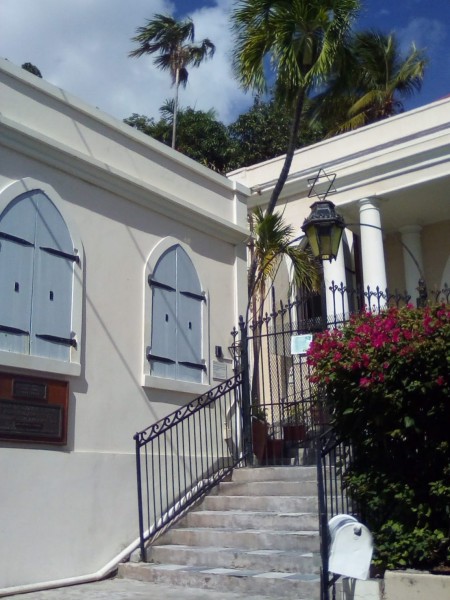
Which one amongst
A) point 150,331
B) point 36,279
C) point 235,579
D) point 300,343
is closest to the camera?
point 235,579

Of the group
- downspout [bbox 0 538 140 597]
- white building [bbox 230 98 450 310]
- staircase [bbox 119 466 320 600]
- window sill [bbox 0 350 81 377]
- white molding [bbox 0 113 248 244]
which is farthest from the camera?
white building [bbox 230 98 450 310]

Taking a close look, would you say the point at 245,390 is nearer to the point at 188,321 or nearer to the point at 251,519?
the point at 188,321

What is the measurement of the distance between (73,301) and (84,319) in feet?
0.88

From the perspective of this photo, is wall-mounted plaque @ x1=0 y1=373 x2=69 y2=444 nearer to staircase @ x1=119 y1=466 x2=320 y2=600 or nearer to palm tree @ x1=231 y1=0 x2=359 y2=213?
staircase @ x1=119 y1=466 x2=320 y2=600

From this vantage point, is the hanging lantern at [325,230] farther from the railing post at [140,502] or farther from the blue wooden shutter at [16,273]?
the blue wooden shutter at [16,273]

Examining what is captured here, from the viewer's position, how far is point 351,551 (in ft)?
18.3

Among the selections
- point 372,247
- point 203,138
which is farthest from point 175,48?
point 372,247

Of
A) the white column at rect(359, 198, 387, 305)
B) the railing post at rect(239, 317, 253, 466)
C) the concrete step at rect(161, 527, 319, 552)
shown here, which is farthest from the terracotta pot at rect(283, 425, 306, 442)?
the white column at rect(359, 198, 387, 305)

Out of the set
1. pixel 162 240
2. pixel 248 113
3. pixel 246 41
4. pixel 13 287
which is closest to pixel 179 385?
pixel 162 240

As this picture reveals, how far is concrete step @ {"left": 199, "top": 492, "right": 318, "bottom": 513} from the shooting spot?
26.5ft

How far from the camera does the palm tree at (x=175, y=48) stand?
21203mm

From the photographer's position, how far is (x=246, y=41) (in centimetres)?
1152

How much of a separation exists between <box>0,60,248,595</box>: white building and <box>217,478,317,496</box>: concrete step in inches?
46.7

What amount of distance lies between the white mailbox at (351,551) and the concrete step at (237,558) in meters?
1.36
